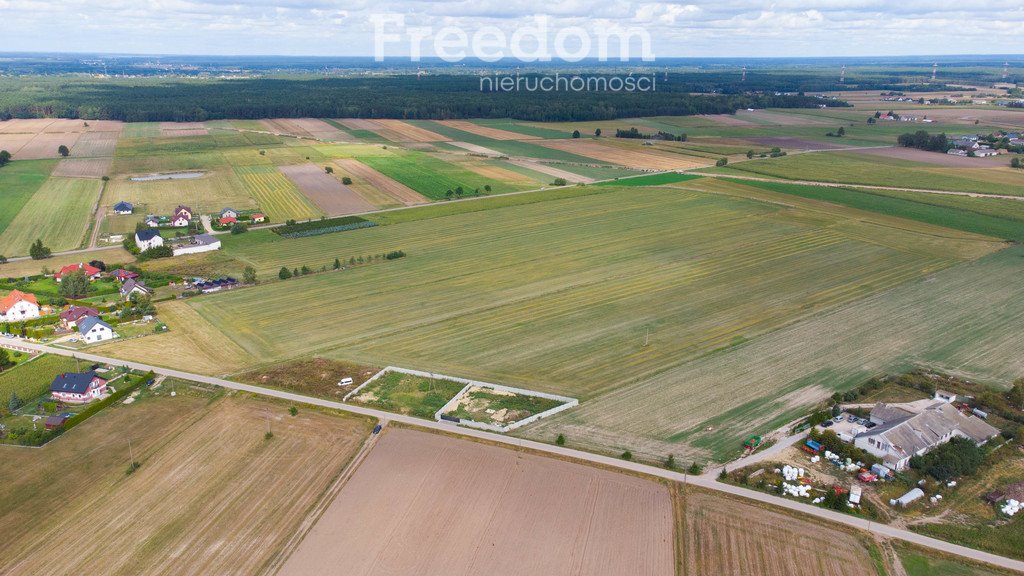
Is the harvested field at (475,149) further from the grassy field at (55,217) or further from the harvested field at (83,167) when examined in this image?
the grassy field at (55,217)

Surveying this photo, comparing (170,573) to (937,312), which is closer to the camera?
(170,573)

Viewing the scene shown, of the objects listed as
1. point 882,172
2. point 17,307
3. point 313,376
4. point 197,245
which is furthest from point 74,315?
point 882,172

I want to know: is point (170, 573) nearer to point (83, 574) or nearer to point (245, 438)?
point (83, 574)

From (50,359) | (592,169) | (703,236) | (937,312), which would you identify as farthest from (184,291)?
(592,169)

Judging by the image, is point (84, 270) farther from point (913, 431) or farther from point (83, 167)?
point (913, 431)

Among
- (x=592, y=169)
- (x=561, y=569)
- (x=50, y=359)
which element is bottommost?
(x=561, y=569)

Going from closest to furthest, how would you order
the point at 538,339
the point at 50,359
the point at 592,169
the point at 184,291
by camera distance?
the point at 50,359 → the point at 538,339 → the point at 184,291 → the point at 592,169
